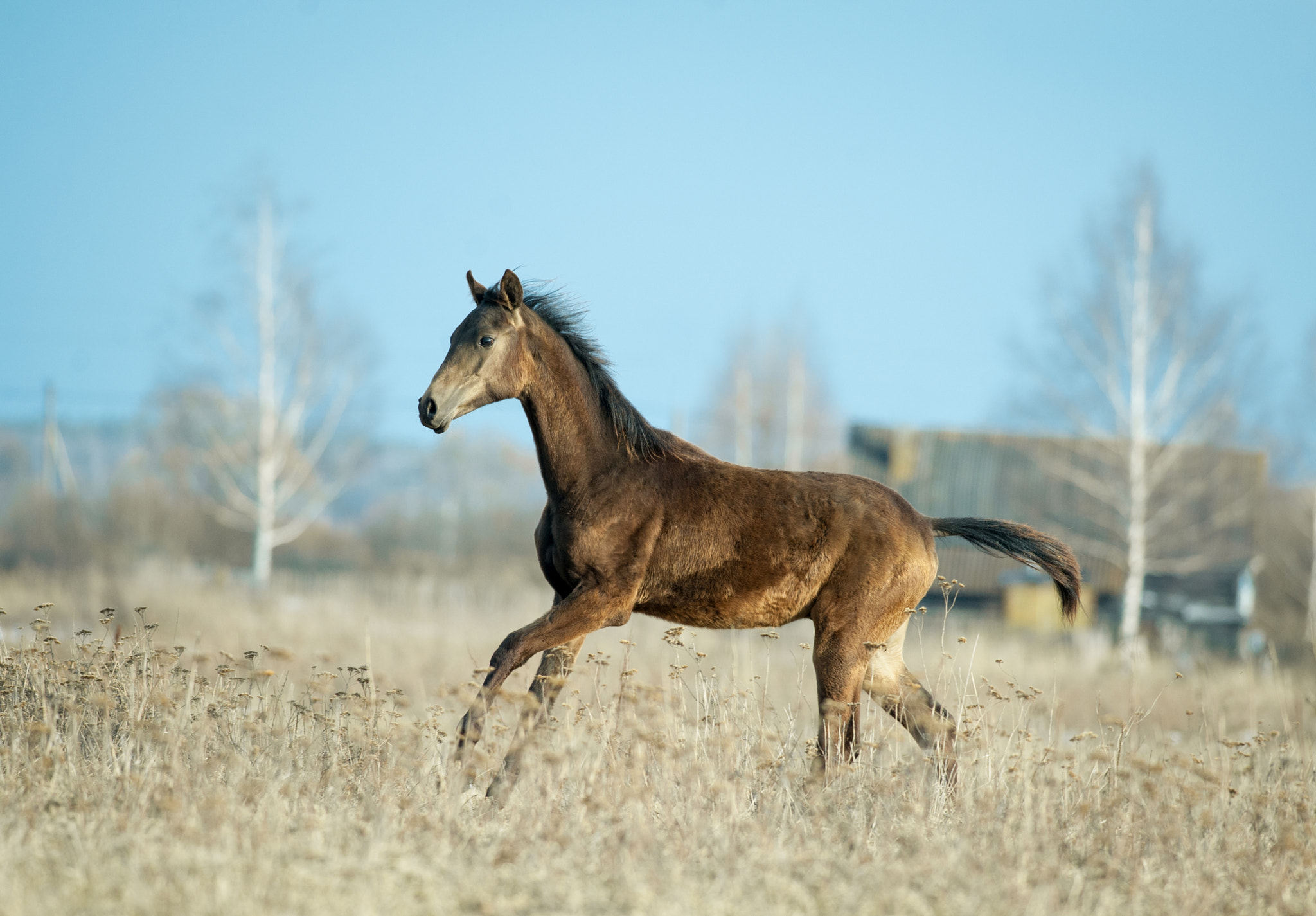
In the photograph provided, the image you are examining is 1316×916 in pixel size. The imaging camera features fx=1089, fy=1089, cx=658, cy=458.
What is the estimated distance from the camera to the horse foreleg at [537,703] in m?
5.23

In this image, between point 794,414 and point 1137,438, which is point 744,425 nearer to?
point 794,414

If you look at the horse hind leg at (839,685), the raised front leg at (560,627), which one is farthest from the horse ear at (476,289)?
the horse hind leg at (839,685)

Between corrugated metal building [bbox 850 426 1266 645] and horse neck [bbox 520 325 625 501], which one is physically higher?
horse neck [bbox 520 325 625 501]

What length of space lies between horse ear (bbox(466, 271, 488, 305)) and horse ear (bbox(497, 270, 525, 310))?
27cm

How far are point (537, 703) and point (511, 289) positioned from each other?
7.32ft

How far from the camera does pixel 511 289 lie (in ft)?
19.3

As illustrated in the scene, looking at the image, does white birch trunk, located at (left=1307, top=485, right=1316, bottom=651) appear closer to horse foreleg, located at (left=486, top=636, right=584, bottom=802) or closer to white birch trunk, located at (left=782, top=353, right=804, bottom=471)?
white birch trunk, located at (left=782, top=353, right=804, bottom=471)

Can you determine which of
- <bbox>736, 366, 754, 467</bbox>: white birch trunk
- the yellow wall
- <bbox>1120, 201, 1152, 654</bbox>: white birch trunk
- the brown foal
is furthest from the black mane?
<bbox>736, 366, 754, 467</bbox>: white birch trunk

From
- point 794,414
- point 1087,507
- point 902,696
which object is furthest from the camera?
point 794,414

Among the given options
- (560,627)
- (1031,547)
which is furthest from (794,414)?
(560,627)

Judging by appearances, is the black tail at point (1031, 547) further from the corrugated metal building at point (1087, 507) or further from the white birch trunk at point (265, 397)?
the white birch trunk at point (265, 397)

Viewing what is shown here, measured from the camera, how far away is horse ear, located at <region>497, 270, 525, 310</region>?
19.0 ft

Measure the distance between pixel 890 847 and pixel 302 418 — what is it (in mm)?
24209

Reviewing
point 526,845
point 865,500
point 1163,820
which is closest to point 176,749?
point 526,845
